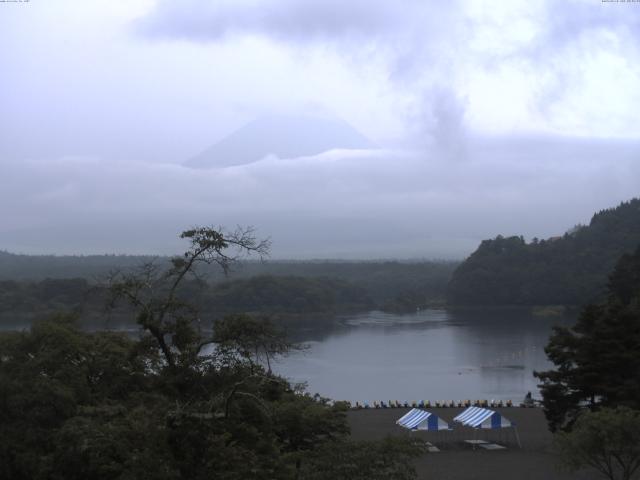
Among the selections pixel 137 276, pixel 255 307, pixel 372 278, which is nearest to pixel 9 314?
pixel 255 307

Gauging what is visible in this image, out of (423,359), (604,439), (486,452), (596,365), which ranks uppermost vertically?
(596,365)

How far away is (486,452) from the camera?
54.2 ft

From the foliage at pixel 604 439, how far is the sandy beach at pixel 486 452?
1027 millimetres

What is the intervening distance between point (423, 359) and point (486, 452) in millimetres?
25041

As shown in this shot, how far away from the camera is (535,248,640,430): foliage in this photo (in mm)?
15727

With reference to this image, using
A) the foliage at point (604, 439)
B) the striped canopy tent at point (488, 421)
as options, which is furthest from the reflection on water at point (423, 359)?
the foliage at point (604, 439)

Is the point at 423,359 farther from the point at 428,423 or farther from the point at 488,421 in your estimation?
the point at 428,423

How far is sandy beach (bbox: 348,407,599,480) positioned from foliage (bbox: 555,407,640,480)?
40.4 inches

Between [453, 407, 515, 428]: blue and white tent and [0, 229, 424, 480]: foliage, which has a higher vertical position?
[0, 229, 424, 480]: foliage

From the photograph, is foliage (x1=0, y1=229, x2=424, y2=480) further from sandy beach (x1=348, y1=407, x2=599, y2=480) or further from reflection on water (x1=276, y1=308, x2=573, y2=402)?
reflection on water (x1=276, y1=308, x2=573, y2=402)

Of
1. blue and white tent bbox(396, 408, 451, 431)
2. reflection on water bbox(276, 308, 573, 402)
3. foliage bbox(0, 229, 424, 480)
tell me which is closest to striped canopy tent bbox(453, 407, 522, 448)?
blue and white tent bbox(396, 408, 451, 431)

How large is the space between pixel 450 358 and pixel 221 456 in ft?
120

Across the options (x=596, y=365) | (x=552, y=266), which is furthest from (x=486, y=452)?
(x=552, y=266)

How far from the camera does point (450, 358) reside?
4141 centimetres
